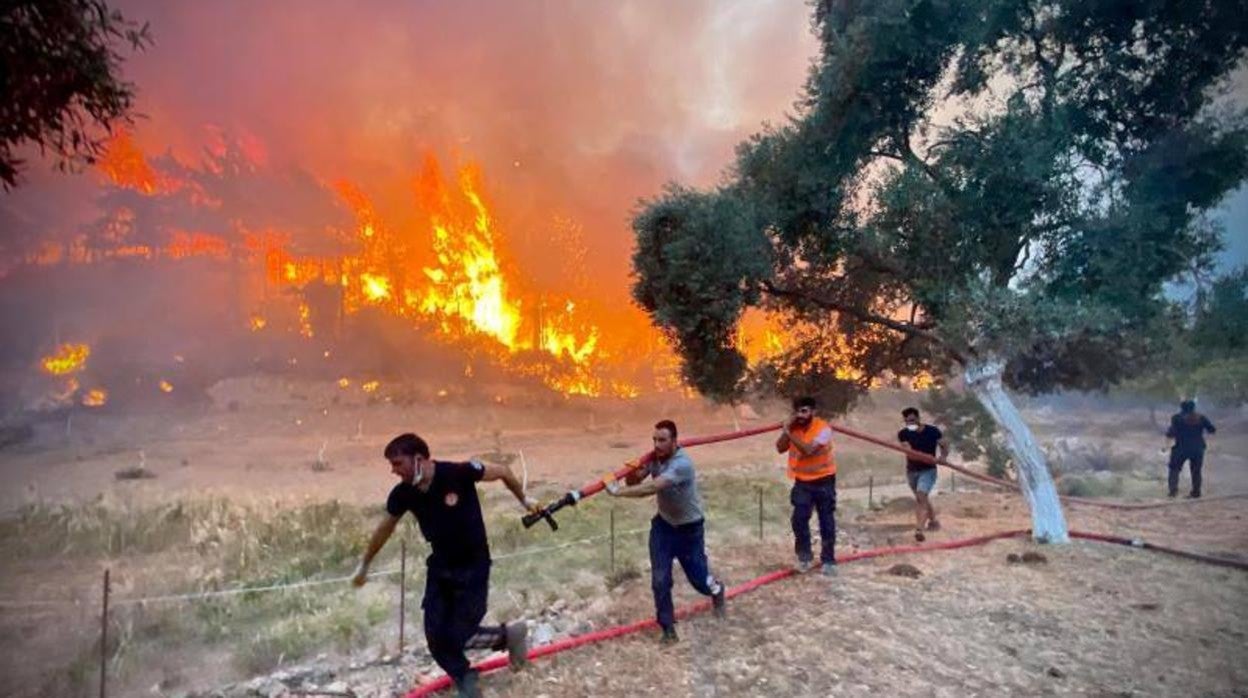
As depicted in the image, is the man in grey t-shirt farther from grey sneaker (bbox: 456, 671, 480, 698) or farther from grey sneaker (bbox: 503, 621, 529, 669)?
grey sneaker (bbox: 456, 671, 480, 698)

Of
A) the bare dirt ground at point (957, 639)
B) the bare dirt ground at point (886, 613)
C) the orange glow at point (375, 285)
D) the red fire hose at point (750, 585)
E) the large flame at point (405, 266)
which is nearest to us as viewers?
the bare dirt ground at point (957, 639)

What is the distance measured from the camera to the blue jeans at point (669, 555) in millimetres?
7051

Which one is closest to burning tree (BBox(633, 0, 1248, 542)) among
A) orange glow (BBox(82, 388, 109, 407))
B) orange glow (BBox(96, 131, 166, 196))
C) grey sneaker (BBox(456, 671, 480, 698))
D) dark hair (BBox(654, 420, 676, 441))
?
dark hair (BBox(654, 420, 676, 441))

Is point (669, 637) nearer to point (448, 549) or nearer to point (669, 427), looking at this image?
point (669, 427)

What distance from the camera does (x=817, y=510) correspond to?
9023 millimetres

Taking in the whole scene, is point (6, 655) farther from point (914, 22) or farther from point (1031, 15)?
point (1031, 15)

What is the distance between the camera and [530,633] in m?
8.12

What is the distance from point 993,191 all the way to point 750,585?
7255 mm

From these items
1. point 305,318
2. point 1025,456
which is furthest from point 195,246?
point 1025,456

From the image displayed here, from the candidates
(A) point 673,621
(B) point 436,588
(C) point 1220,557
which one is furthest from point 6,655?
(C) point 1220,557

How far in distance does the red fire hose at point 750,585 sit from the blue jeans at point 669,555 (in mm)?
493

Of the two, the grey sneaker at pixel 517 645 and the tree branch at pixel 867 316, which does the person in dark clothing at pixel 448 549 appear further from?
the tree branch at pixel 867 316

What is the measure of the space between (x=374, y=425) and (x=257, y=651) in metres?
28.2

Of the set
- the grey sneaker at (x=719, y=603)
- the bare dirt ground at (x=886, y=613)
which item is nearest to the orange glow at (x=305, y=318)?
the bare dirt ground at (x=886, y=613)
